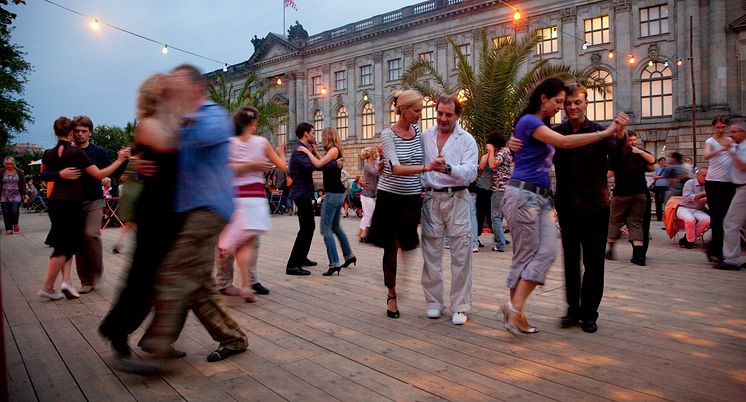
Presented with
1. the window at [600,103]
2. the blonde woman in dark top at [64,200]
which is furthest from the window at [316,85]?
the blonde woman in dark top at [64,200]

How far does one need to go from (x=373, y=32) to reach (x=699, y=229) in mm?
33037

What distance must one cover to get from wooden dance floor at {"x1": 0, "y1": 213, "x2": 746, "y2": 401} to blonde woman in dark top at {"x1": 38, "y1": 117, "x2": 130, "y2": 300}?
330mm

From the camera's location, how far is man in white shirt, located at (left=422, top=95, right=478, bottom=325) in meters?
4.32

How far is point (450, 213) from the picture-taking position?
4355 millimetres

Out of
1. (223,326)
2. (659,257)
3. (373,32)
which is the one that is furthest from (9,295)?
(373,32)

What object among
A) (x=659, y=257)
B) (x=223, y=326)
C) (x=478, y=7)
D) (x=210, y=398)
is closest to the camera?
(x=210, y=398)

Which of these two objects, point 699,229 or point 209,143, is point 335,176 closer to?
point 209,143

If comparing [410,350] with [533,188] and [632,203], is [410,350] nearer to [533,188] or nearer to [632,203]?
[533,188]

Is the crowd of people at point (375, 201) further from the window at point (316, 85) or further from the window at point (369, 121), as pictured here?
the window at point (316, 85)

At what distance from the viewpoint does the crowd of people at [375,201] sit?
304 cm

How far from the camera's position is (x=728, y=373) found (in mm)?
3031

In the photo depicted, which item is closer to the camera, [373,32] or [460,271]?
[460,271]

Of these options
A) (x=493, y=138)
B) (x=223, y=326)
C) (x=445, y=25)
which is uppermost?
(x=445, y=25)

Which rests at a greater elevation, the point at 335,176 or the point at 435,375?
the point at 335,176
